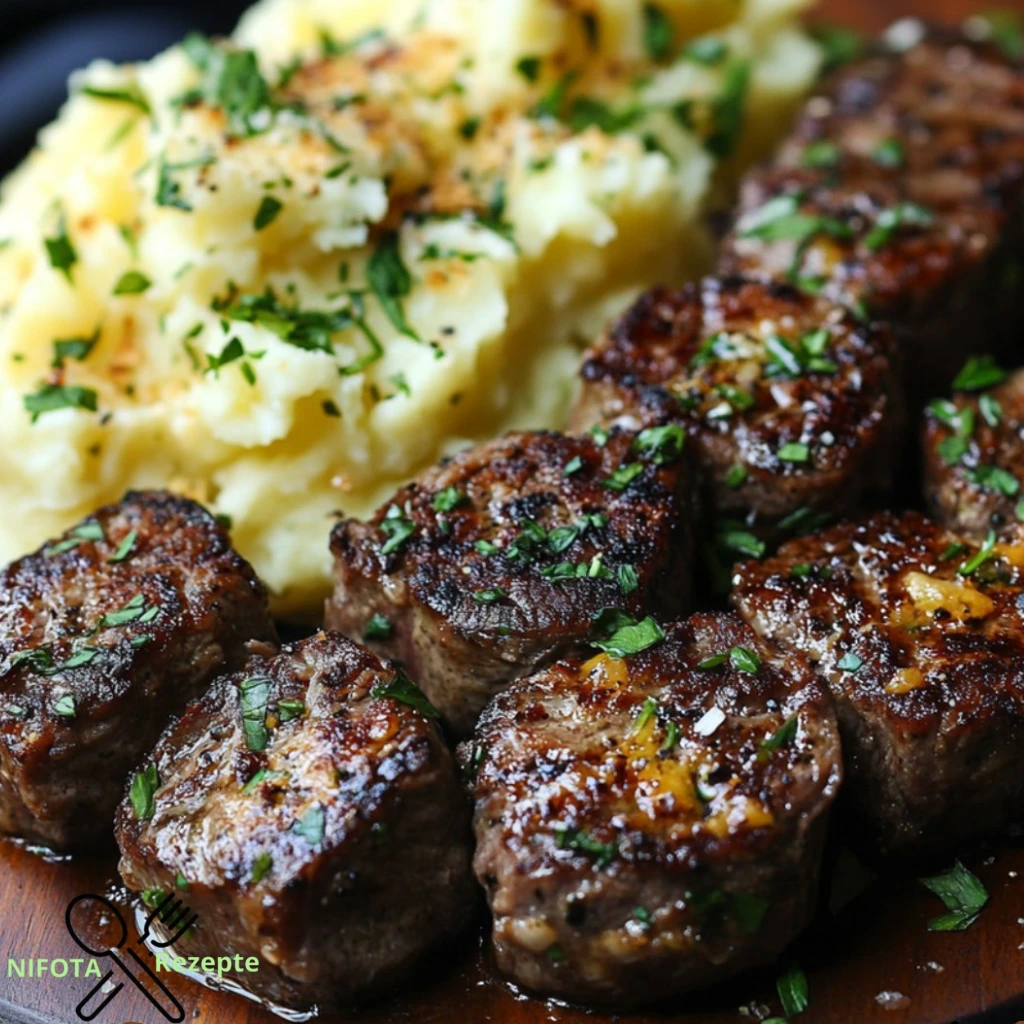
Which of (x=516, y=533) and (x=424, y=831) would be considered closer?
(x=424, y=831)

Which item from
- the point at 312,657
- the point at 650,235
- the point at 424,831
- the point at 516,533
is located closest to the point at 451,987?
the point at 424,831

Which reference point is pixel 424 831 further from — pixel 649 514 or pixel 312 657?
pixel 649 514

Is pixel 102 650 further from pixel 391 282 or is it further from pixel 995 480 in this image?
pixel 995 480

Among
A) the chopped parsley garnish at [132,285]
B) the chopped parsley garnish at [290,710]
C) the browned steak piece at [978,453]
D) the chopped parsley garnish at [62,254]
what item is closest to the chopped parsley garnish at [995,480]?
the browned steak piece at [978,453]

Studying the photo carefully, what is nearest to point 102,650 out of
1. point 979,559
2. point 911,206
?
point 979,559

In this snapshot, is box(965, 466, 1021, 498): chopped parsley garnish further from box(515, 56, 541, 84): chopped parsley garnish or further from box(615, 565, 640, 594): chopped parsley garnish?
box(515, 56, 541, 84): chopped parsley garnish

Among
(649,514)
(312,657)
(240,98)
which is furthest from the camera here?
(240,98)

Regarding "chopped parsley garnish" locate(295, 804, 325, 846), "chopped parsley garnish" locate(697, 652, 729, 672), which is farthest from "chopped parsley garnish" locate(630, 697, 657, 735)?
"chopped parsley garnish" locate(295, 804, 325, 846)
